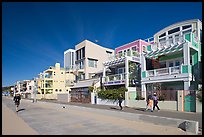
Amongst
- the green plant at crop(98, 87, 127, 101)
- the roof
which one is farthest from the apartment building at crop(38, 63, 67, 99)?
the green plant at crop(98, 87, 127, 101)

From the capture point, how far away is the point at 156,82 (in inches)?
764

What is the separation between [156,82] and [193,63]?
382 cm

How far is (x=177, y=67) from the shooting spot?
17.6 meters

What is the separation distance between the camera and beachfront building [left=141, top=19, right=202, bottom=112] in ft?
50.0

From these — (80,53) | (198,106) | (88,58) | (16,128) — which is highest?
(80,53)

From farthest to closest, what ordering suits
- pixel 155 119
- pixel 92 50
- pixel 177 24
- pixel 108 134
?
pixel 92 50, pixel 177 24, pixel 155 119, pixel 108 134

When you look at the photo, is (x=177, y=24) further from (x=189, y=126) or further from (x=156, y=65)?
(x=189, y=126)

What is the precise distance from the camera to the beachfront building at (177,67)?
15.2 meters

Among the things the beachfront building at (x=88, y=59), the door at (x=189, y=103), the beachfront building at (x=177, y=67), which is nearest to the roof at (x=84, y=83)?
the beachfront building at (x=88, y=59)

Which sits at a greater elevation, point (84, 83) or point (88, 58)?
point (88, 58)

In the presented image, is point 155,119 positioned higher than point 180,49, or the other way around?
point 180,49

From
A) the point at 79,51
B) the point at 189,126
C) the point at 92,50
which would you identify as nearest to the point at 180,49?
the point at 189,126

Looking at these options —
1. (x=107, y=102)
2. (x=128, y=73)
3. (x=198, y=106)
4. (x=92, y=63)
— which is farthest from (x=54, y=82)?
(x=198, y=106)

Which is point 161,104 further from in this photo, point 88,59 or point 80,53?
point 80,53
